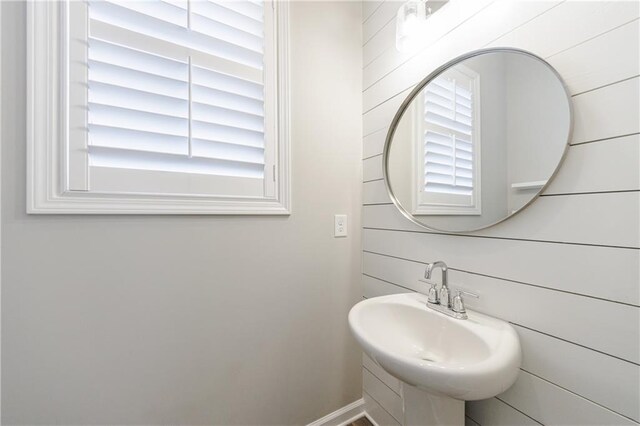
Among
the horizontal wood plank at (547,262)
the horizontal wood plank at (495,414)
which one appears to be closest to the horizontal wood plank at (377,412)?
Answer: the horizontal wood plank at (495,414)

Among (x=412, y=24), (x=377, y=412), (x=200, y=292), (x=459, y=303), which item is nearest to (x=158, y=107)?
(x=200, y=292)

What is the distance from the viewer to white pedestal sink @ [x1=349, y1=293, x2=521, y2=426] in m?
0.60

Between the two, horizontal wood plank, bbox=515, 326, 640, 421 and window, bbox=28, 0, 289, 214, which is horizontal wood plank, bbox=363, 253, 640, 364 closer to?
horizontal wood plank, bbox=515, 326, 640, 421

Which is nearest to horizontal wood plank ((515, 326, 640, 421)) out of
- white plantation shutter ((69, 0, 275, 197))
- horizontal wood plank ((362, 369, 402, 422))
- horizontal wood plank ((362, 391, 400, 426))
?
horizontal wood plank ((362, 369, 402, 422))

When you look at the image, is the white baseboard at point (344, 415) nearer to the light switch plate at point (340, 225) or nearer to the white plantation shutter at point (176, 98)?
the light switch plate at point (340, 225)

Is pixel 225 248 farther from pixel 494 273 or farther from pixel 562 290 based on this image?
pixel 562 290

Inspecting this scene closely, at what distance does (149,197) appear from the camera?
36.8 inches

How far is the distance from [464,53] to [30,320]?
1.69 metres

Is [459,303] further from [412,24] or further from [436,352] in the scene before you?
[412,24]

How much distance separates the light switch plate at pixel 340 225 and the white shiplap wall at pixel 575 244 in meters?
0.54

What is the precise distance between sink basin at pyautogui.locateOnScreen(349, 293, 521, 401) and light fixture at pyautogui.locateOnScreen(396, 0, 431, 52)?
109 centimetres

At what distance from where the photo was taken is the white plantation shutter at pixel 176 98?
2.87 feet

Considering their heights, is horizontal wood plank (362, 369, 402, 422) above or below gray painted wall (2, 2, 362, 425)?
below

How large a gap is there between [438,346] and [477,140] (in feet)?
2.45
